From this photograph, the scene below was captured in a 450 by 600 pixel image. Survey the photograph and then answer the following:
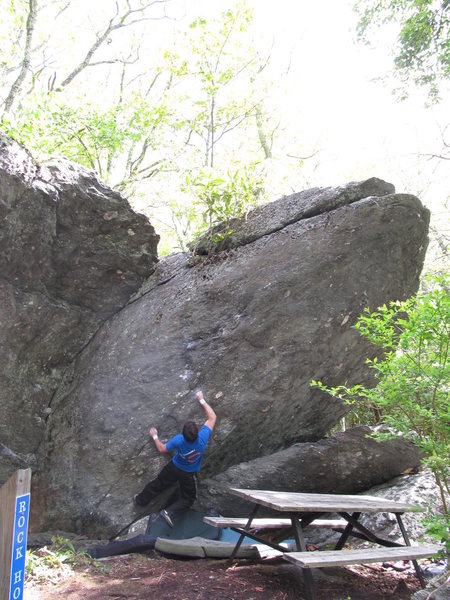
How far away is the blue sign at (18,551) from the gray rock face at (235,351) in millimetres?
3591

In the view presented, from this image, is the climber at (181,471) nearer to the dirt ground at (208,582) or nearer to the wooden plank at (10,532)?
the dirt ground at (208,582)

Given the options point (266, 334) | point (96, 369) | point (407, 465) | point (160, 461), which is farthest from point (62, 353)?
point (407, 465)

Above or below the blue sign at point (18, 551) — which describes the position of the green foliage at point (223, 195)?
above

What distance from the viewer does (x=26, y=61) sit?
8578 mm

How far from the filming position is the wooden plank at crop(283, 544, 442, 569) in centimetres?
371

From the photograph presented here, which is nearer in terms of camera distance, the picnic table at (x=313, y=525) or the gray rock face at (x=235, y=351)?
the picnic table at (x=313, y=525)

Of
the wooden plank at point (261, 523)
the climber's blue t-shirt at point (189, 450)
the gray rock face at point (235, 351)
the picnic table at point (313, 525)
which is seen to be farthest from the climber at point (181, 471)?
the picnic table at point (313, 525)

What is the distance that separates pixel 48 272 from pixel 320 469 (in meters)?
4.83

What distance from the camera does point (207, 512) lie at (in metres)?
6.00

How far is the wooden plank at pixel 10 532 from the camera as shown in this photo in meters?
2.45

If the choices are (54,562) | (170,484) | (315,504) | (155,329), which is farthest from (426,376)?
(54,562)

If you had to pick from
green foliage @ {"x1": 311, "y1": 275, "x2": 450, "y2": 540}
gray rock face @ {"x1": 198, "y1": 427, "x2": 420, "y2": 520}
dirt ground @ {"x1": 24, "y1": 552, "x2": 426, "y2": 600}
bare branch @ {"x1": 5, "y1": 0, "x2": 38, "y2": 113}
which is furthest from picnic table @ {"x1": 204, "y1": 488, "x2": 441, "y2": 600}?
bare branch @ {"x1": 5, "y1": 0, "x2": 38, "y2": 113}

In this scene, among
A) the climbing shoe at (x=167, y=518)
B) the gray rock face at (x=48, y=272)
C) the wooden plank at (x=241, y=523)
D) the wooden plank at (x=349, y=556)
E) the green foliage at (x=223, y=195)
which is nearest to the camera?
the wooden plank at (x=349, y=556)

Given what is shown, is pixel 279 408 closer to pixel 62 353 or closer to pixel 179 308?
pixel 179 308
